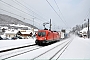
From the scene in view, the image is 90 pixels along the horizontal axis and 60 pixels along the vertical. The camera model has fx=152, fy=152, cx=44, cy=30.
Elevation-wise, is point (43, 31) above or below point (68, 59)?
above

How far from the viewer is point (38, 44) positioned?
2720 centimetres

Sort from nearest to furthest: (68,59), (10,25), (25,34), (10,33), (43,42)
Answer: (68,59)
(43,42)
(25,34)
(10,33)
(10,25)

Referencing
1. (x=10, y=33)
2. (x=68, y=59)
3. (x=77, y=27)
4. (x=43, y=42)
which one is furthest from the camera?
(x=77, y=27)

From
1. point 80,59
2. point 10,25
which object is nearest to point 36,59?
point 80,59

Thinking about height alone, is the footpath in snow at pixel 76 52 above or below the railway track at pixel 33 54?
above

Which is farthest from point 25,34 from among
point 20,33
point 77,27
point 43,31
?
point 77,27

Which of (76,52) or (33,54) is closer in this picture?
(33,54)

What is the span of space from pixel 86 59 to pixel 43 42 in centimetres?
1562

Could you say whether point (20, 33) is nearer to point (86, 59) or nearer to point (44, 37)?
point (44, 37)

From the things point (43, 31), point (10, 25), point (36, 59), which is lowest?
point (36, 59)

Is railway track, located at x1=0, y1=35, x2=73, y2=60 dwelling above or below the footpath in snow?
below

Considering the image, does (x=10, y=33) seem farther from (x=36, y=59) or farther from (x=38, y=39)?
(x=36, y=59)

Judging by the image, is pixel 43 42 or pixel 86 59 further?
pixel 43 42

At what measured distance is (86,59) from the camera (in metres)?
10.8
